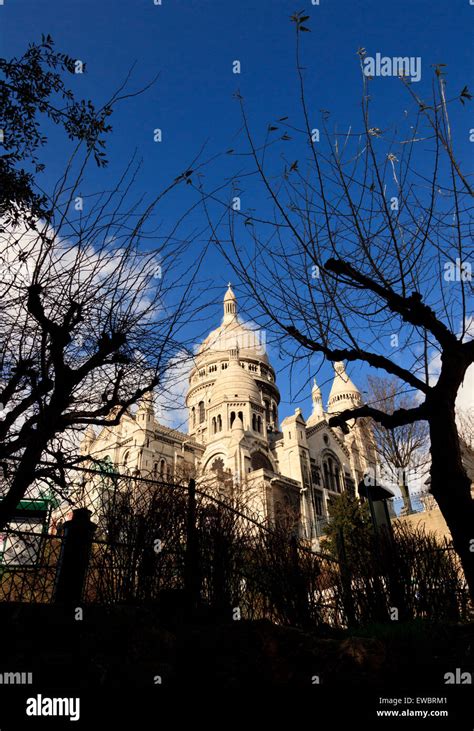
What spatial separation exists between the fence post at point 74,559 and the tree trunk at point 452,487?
3.97 m

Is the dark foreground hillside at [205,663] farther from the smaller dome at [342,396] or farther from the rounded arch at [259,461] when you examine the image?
the smaller dome at [342,396]

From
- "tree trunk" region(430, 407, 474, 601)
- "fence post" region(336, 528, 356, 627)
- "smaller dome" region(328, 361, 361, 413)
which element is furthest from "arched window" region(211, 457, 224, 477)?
"tree trunk" region(430, 407, 474, 601)

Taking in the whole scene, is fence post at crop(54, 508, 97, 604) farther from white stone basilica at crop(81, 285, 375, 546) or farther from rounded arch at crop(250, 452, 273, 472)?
rounded arch at crop(250, 452, 273, 472)

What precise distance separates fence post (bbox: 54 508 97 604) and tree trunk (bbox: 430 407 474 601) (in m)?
3.97

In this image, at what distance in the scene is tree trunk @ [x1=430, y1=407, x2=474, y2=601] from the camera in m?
4.89

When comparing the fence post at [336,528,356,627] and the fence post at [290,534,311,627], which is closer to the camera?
the fence post at [290,534,311,627]

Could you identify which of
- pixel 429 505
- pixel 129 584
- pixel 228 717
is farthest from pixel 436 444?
pixel 429 505

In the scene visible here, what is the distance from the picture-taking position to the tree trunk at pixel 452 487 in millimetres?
4891

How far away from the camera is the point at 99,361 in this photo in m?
5.91

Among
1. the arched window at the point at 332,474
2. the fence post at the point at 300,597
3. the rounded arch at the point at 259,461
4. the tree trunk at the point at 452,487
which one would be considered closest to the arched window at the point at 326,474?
the arched window at the point at 332,474

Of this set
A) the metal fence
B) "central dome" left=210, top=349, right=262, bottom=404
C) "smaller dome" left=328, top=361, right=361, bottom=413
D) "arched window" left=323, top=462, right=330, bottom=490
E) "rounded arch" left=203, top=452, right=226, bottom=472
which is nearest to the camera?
the metal fence

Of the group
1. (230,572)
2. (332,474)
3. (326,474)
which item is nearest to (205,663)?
(230,572)

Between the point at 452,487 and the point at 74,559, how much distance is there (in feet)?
13.8

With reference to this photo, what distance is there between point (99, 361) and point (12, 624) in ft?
8.91
